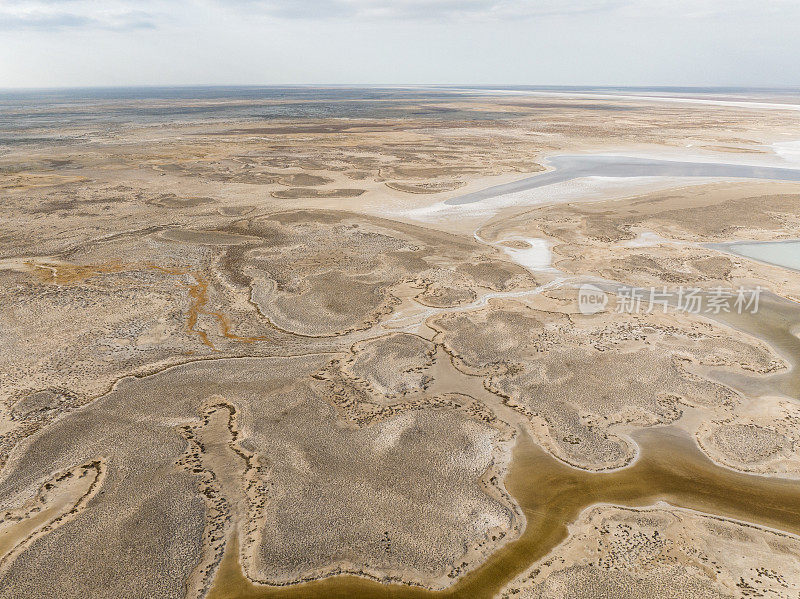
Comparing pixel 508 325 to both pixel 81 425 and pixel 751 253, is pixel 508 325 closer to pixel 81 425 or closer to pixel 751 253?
pixel 81 425

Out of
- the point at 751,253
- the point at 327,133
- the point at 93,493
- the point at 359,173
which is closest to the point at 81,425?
the point at 93,493

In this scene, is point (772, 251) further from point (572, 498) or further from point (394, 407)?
point (394, 407)

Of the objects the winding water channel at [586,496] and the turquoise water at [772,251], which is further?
the turquoise water at [772,251]

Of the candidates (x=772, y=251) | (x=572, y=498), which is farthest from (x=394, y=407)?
(x=772, y=251)

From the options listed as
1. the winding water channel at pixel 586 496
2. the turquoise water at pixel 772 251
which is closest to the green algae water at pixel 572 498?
the winding water channel at pixel 586 496

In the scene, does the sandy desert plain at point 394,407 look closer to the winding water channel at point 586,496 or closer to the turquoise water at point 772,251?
the winding water channel at point 586,496

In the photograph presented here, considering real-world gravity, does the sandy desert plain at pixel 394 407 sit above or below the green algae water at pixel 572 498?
above
